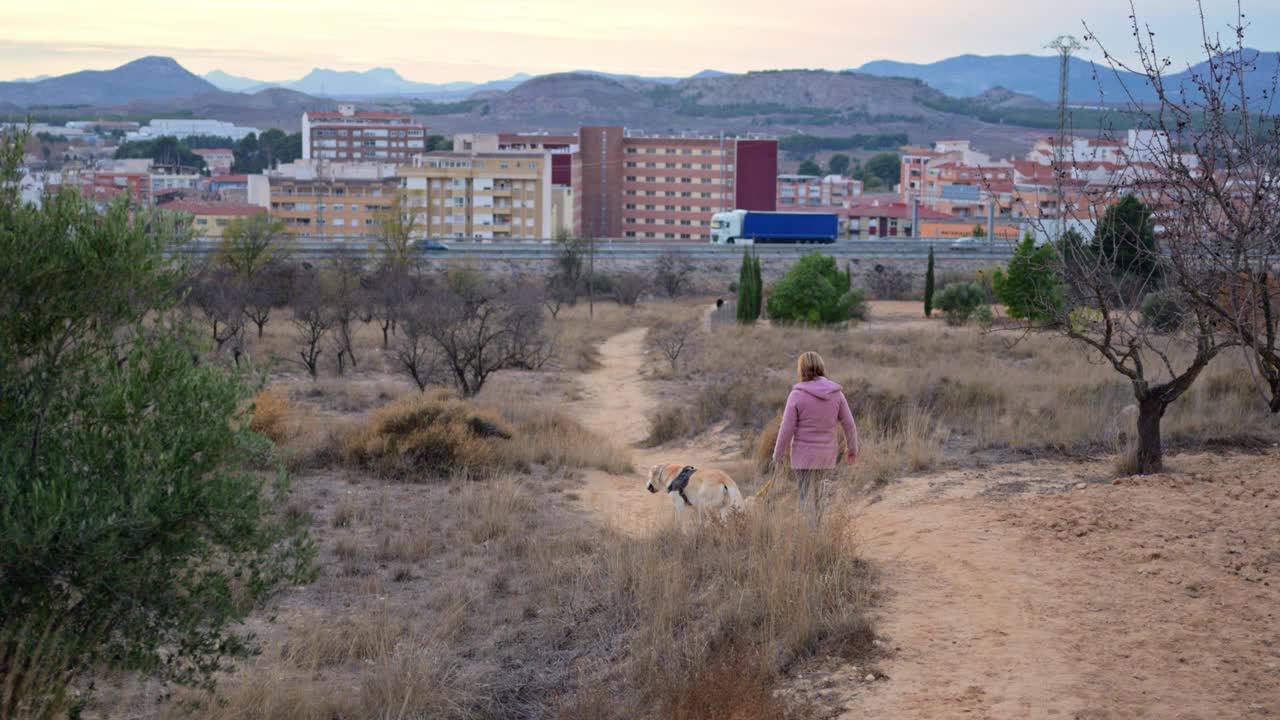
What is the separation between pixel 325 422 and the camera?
1761cm

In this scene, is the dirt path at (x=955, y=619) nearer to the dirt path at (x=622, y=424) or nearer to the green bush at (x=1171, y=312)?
the dirt path at (x=622, y=424)

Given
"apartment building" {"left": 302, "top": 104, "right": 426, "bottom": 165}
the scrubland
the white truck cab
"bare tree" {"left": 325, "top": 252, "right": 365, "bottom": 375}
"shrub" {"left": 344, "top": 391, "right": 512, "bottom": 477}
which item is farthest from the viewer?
"apartment building" {"left": 302, "top": 104, "right": 426, "bottom": 165}

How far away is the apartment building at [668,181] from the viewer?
349ft

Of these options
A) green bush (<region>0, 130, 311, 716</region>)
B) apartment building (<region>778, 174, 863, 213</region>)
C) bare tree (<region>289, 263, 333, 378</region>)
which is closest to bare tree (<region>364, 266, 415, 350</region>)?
bare tree (<region>289, 263, 333, 378</region>)

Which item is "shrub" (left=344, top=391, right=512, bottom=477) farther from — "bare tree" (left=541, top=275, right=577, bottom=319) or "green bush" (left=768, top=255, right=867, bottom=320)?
"bare tree" (left=541, top=275, right=577, bottom=319)

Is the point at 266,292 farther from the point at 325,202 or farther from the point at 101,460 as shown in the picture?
the point at 325,202

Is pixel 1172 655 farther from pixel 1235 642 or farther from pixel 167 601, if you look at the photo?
pixel 167 601

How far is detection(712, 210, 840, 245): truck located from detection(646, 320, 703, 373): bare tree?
102 ft

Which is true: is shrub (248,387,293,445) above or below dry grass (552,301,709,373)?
above

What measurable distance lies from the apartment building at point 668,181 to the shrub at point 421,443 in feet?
299

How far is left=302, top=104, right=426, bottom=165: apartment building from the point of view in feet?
529

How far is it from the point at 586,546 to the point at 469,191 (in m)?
82.0

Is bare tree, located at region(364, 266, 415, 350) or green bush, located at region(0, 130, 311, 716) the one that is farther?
bare tree, located at region(364, 266, 415, 350)

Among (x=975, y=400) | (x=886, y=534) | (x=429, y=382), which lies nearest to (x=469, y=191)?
(x=429, y=382)
